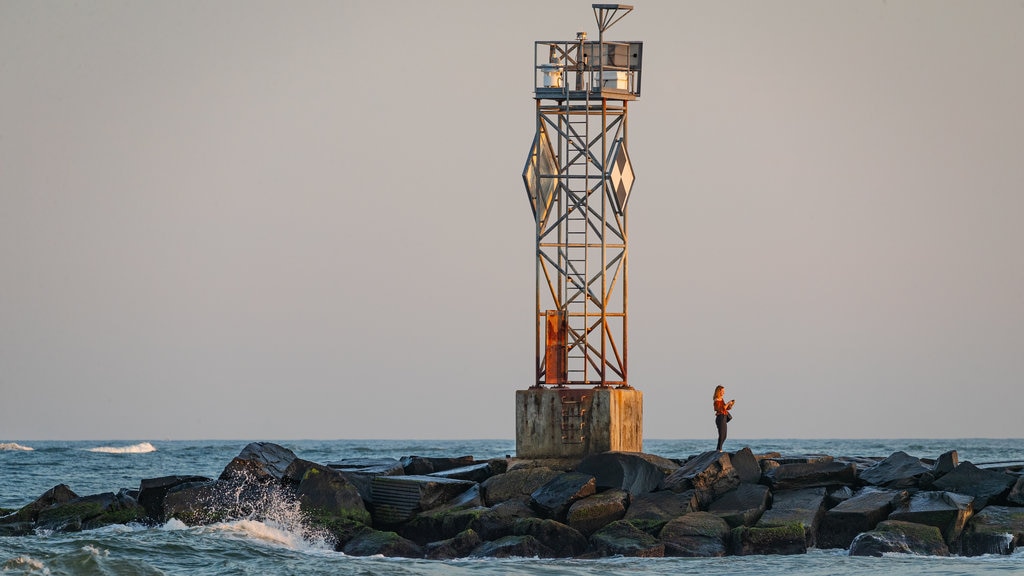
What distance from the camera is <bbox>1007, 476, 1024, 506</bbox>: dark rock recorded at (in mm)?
22469

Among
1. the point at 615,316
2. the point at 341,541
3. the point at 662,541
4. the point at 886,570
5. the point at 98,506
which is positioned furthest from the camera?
the point at 615,316

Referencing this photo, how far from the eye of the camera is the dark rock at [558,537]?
21.3 m

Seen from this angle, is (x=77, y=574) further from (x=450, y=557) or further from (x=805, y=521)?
(x=805, y=521)

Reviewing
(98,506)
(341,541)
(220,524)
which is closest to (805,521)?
(341,541)

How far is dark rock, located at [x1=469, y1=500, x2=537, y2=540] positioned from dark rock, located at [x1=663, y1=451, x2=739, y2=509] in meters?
2.68

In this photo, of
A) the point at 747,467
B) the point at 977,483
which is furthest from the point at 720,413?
the point at 977,483

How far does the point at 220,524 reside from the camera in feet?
76.8

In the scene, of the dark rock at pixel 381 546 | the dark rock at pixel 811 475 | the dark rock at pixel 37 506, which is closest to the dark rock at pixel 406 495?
the dark rock at pixel 381 546

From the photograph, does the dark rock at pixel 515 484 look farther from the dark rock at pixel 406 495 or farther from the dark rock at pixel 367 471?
the dark rock at pixel 367 471

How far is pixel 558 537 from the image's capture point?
21375 mm

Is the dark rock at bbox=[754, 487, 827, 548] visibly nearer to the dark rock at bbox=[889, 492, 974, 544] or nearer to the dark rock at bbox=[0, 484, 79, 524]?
the dark rock at bbox=[889, 492, 974, 544]

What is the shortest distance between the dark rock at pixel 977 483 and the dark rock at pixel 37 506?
54.1 ft

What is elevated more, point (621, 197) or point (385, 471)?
point (621, 197)

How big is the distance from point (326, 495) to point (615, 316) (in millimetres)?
7207
